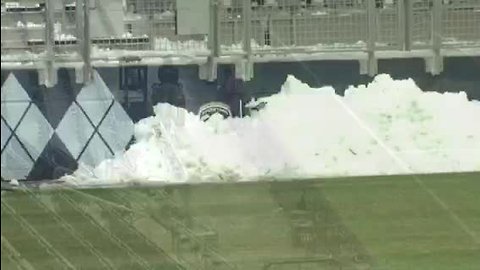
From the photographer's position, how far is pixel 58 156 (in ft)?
5.10

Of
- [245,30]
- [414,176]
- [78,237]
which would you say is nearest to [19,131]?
[78,237]

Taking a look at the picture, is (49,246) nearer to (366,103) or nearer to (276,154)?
(276,154)

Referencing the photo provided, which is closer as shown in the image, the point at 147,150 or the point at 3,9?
the point at 3,9

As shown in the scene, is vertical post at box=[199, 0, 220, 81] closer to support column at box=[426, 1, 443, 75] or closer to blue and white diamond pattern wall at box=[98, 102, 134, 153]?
blue and white diamond pattern wall at box=[98, 102, 134, 153]

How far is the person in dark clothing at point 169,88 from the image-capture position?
1.61 m

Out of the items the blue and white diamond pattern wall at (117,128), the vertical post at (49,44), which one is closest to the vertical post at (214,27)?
the blue and white diamond pattern wall at (117,128)

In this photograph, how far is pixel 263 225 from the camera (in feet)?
5.51

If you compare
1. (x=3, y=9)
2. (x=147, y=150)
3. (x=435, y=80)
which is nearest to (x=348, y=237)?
(x=435, y=80)

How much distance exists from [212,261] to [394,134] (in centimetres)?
56

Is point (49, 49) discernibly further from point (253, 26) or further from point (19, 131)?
point (253, 26)

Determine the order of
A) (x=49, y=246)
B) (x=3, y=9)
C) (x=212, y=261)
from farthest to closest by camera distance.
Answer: (x=212, y=261)
(x=49, y=246)
(x=3, y=9)

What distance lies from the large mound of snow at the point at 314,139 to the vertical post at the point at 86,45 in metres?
0.16

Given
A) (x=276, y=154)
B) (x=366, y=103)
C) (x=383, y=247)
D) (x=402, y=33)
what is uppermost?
(x=402, y=33)

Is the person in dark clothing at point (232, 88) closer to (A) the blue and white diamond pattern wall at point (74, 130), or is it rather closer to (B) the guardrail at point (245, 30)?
(B) the guardrail at point (245, 30)
